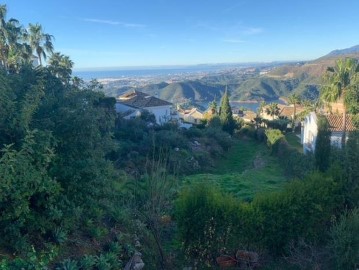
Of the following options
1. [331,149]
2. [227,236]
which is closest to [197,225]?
→ [227,236]

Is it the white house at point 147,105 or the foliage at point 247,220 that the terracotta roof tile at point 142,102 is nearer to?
the white house at point 147,105

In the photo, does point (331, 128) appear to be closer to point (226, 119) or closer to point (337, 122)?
point (337, 122)

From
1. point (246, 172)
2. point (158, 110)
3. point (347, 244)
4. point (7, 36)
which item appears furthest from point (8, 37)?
point (347, 244)

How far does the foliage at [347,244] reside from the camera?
24.6 ft

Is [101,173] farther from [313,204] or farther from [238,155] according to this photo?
[238,155]

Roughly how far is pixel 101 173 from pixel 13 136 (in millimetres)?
2071

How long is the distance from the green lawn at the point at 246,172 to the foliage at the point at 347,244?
221 inches

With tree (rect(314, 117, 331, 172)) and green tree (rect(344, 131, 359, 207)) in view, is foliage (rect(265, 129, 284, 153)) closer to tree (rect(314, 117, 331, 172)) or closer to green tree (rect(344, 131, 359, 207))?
tree (rect(314, 117, 331, 172))

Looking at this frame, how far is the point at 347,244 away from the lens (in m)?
7.60

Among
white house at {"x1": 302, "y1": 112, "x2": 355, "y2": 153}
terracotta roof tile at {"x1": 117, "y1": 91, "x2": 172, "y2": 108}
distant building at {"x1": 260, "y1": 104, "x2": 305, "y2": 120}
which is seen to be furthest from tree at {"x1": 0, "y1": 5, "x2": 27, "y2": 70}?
distant building at {"x1": 260, "y1": 104, "x2": 305, "y2": 120}

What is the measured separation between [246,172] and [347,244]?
595 inches

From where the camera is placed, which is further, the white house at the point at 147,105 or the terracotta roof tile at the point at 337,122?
the white house at the point at 147,105

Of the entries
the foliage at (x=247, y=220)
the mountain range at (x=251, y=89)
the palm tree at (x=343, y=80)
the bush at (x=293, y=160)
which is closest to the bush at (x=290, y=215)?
the foliage at (x=247, y=220)

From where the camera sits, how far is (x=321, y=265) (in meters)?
8.08
